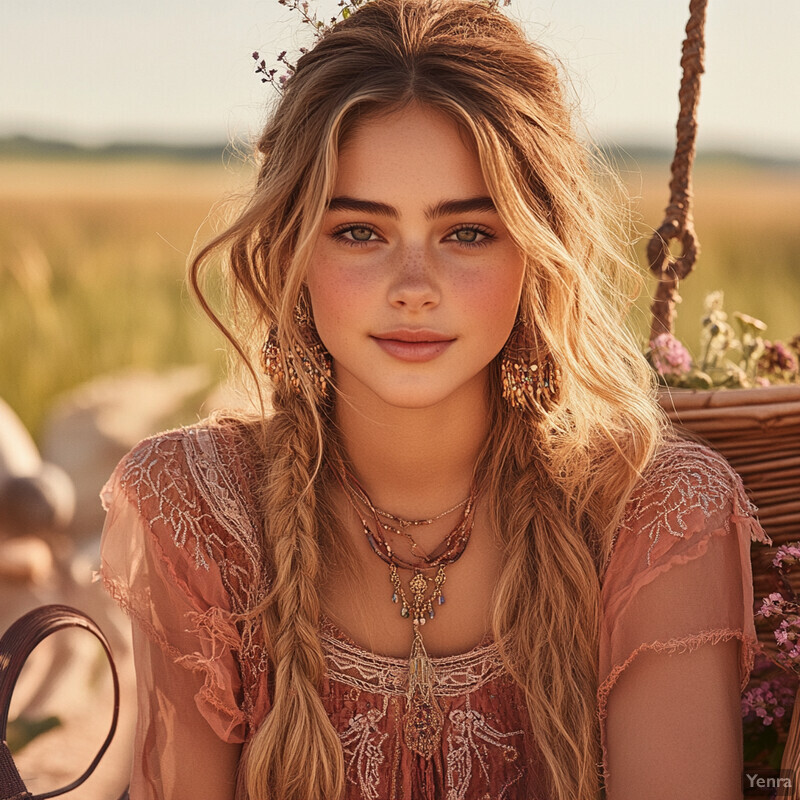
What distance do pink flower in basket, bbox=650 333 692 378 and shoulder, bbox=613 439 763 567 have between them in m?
0.26

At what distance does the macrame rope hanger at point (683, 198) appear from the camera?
221 centimetres

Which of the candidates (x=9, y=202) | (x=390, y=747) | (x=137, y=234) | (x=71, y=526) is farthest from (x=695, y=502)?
(x=9, y=202)

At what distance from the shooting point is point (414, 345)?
187cm

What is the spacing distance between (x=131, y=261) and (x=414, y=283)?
15.0 feet

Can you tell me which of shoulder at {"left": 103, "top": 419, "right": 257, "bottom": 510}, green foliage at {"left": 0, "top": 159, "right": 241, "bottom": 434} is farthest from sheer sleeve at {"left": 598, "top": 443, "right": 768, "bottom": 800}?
green foliage at {"left": 0, "top": 159, "right": 241, "bottom": 434}

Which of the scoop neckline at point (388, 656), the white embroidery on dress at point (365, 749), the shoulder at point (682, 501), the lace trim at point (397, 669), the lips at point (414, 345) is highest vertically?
the lips at point (414, 345)

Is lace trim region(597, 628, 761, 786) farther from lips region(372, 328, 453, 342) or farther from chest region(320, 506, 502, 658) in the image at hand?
lips region(372, 328, 453, 342)

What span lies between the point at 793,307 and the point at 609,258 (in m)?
3.25

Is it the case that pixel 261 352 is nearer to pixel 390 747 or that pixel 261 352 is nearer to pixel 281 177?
pixel 281 177

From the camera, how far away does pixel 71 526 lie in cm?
441

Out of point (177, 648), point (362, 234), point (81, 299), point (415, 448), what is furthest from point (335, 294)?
point (81, 299)

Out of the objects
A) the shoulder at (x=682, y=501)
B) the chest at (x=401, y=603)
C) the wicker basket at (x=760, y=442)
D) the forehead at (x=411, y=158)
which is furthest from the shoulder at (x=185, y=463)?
the wicker basket at (x=760, y=442)

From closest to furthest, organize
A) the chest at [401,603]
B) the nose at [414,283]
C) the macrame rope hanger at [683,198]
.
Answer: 1. the nose at [414,283]
2. the chest at [401,603]
3. the macrame rope hanger at [683,198]

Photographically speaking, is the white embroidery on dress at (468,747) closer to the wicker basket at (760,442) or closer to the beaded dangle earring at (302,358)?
the wicker basket at (760,442)
